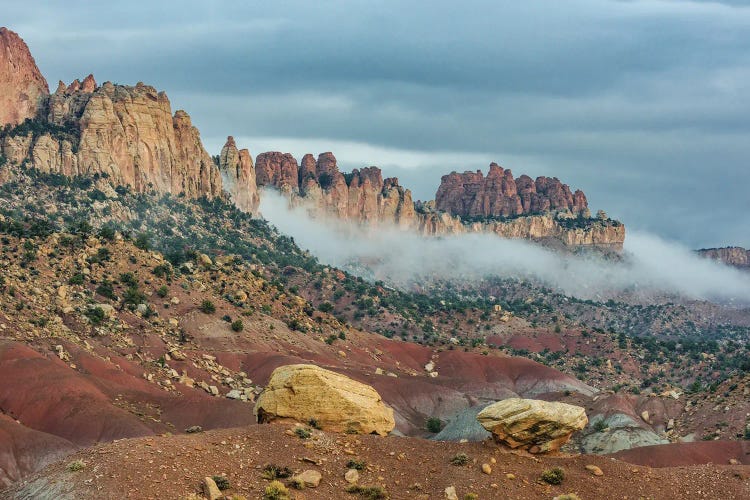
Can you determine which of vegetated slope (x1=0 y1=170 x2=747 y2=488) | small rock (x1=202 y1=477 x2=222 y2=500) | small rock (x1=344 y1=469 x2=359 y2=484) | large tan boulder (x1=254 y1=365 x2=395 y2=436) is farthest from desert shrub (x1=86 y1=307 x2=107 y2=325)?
small rock (x1=202 y1=477 x2=222 y2=500)

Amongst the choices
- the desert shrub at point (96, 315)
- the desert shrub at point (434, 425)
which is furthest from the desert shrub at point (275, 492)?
the desert shrub at point (434, 425)

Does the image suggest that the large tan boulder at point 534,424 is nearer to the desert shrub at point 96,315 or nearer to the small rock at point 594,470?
the small rock at point 594,470

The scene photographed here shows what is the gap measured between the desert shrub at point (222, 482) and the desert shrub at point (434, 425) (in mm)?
74365

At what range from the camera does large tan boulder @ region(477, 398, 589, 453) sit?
50344mm

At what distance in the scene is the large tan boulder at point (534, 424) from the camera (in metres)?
50.3

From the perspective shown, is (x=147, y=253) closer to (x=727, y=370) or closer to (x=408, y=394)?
(x=408, y=394)

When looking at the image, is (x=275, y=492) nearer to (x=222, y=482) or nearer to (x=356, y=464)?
(x=222, y=482)

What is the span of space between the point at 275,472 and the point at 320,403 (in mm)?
9296

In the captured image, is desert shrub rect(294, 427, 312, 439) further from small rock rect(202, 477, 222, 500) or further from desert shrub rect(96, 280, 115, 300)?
desert shrub rect(96, 280, 115, 300)

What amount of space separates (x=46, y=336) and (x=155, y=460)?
2162 inches

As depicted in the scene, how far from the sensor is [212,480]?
133 ft

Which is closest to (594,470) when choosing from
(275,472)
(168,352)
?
(275,472)

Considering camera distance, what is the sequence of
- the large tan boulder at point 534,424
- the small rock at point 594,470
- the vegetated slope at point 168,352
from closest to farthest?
the small rock at point 594,470, the large tan boulder at point 534,424, the vegetated slope at point 168,352

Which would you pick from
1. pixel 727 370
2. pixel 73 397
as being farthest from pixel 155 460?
pixel 727 370
